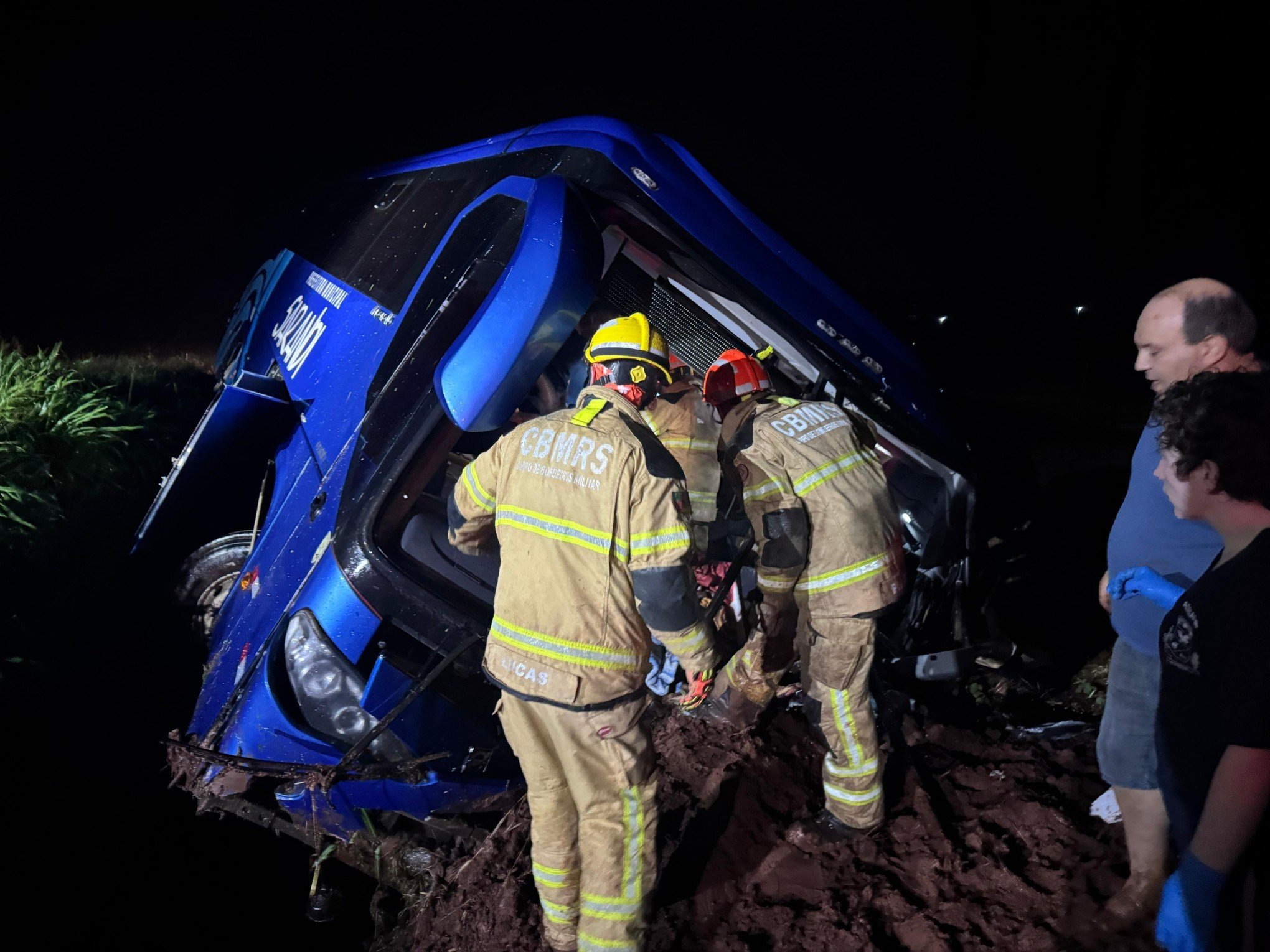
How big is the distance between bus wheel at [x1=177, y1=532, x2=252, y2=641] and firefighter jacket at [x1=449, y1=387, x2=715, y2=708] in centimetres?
269

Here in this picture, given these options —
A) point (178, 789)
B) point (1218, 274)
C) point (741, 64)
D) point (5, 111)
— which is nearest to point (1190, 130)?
point (1218, 274)

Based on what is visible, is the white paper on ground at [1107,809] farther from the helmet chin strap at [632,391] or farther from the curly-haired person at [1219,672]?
the helmet chin strap at [632,391]

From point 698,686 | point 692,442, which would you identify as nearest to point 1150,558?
point 698,686

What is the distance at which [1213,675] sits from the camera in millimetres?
1581

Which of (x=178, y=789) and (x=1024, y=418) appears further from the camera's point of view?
(x=1024, y=418)

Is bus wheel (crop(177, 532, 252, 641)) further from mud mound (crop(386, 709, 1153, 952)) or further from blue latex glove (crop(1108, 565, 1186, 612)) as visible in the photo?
blue latex glove (crop(1108, 565, 1186, 612))

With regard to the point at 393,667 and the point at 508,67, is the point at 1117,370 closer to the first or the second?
the point at 393,667

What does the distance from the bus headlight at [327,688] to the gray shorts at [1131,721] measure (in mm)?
2313

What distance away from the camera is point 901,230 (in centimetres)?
909

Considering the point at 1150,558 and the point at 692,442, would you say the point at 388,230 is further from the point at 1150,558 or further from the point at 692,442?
the point at 1150,558

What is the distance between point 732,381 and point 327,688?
1.95 metres

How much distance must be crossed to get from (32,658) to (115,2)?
8340 millimetres

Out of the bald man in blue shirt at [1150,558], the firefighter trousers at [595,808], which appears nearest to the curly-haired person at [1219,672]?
the bald man in blue shirt at [1150,558]

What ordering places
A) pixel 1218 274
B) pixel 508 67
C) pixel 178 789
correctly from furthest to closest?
pixel 508 67
pixel 1218 274
pixel 178 789
